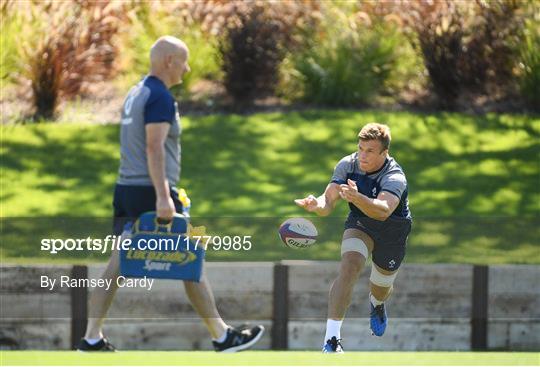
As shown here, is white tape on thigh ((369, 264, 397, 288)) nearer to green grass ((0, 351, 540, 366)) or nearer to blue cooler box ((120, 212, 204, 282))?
green grass ((0, 351, 540, 366))

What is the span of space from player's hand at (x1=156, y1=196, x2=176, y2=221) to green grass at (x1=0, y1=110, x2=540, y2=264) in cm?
453

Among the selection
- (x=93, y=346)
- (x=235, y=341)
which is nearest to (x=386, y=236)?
(x=235, y=341)

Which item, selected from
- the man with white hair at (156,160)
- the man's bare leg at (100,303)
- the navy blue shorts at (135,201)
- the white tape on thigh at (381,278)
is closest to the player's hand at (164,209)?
the man with white hair at (156,160)

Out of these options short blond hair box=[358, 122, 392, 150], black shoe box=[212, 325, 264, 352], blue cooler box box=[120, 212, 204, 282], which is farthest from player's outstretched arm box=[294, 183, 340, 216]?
black shoe box=[212, 325, 264, 352]

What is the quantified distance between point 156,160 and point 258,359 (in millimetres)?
1749

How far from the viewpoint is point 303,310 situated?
10.6 metres

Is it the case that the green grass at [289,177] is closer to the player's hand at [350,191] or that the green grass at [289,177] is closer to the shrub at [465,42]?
the shrub at [465,42]

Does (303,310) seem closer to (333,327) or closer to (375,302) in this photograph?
(375,302)

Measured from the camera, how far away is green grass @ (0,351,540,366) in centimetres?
739

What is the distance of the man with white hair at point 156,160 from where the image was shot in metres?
6.69

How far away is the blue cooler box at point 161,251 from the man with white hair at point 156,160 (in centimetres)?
8

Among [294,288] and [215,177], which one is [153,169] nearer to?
[294,288]

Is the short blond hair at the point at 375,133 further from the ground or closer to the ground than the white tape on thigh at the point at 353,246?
further from the ground

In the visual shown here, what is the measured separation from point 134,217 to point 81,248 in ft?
15.2
